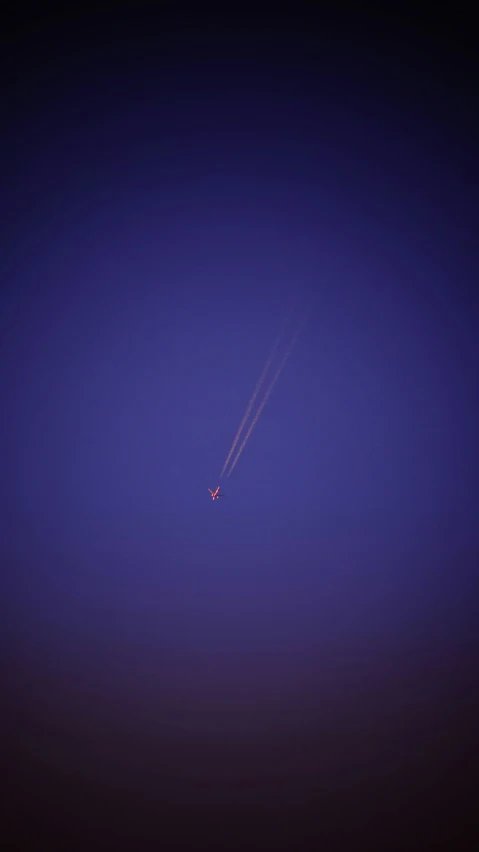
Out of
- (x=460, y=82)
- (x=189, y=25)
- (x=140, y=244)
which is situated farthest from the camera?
(x=140, y=244)

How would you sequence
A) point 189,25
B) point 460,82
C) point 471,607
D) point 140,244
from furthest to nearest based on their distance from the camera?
point 471,607, point 140,244, point 460,82, point 189,25

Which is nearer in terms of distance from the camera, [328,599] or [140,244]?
[140,244]

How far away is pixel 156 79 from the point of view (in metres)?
4.82

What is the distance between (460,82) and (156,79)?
105 inches

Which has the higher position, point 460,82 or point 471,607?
point 460,82

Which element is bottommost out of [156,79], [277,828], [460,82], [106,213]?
[277,828]

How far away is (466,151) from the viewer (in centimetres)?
522

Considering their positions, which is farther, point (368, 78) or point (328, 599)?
point (328, 599)

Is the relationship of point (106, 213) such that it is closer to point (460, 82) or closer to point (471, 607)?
point (460, 82)

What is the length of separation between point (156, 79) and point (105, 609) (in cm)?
497

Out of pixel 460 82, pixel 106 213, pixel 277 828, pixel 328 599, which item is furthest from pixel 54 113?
pixel 277 828

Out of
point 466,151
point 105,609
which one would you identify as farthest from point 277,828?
point 466,151

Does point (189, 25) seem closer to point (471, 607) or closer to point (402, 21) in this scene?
point (402, 21)

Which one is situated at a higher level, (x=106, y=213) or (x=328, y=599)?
(x=106, y=213)
